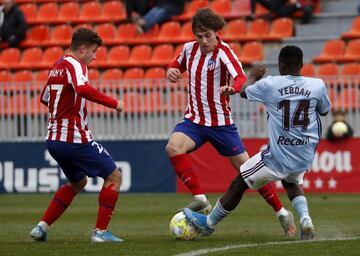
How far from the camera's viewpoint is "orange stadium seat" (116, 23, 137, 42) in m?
24.6

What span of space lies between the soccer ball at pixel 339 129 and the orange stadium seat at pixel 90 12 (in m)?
8.62

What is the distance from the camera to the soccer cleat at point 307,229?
9.98 m

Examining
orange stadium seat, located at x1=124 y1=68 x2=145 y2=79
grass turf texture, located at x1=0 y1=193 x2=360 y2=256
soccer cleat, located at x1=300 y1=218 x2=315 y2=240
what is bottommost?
grass turf texture, located at x1=0 y1=193 x2=360 y2=256

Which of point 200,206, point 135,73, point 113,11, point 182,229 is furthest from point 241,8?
point 182,229

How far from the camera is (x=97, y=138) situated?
65.1 feet

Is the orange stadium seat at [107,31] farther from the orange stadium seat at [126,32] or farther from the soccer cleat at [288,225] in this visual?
the soccer cleat at [288,225]

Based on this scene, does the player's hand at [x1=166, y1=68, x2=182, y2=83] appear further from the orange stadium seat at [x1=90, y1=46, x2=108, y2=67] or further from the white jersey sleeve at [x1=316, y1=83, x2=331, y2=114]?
the orange stadium seat at [x1=90, y1=46, x2=108, y2=67]

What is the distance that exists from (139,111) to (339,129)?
3.75m

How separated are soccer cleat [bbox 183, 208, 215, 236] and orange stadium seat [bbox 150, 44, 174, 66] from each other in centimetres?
1254

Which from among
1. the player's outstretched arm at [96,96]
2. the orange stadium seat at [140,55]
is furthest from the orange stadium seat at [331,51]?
the player's outstretched arm at [96,96]

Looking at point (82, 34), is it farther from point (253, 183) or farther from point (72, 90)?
point (253, 183)

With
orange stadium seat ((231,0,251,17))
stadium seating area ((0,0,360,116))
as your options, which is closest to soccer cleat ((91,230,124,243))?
stadium seating area ((0,0,360,116))

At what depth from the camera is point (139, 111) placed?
1973 centimetres

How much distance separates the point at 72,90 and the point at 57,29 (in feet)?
50.1
